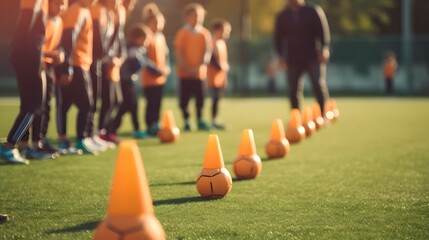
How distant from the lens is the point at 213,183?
5562mm

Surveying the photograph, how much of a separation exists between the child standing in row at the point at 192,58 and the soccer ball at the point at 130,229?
9.61 meters

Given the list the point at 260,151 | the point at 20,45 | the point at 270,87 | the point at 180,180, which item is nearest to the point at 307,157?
the point at 260,151

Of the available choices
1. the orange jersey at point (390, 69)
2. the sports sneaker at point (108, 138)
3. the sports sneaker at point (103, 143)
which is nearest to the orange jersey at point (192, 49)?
the sports sneaker at point (108, 138)

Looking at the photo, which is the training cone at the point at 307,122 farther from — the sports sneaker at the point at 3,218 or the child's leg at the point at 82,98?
the sports sneaker at the point at 3,218

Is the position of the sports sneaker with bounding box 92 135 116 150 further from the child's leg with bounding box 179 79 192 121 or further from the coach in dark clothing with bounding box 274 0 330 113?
the coach in dark clothing with bounding box 274 0 330 113

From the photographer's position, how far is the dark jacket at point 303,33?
12.5 meters

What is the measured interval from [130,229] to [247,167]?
10.7ft

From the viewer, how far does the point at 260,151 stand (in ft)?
31.3

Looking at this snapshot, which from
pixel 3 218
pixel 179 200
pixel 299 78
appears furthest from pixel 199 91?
pixel 3 218

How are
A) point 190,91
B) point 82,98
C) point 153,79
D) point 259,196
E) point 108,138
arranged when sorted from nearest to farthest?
point 259,196 < point 82,98 < point 108,138 < point 153,79 < point 190,91

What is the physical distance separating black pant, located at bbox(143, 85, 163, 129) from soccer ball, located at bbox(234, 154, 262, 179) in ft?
19.4

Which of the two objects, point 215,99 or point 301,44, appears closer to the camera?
point 301,44

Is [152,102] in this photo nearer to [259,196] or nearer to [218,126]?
[218,126]

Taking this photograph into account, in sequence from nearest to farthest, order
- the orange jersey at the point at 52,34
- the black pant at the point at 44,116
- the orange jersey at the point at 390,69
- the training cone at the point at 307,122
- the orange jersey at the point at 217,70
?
the orange jersey at the point at 52,34 → the black pant at the point at 44,116 → the training cone at the point at 307,122 → the orange jersey at the point at 217,70 → the orange jersey at the point at 390,69
